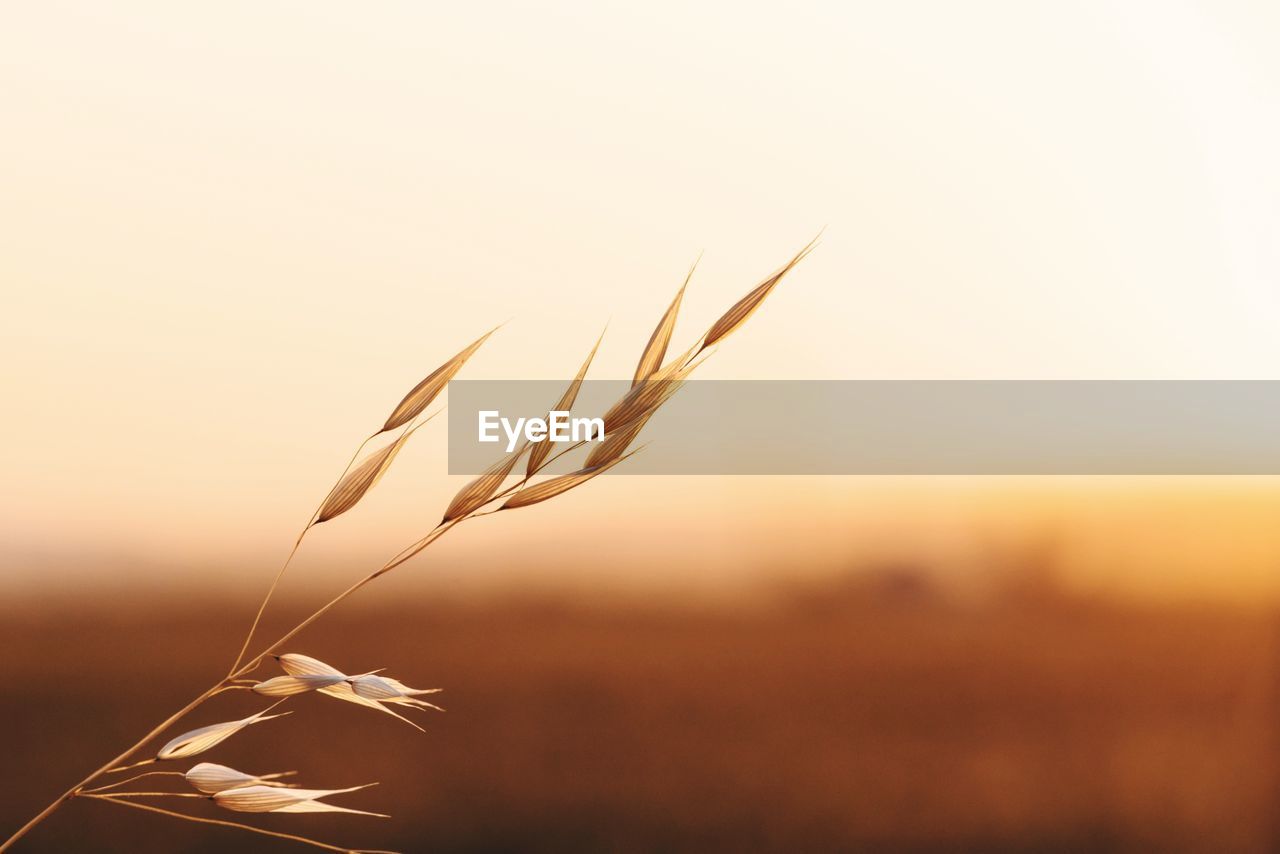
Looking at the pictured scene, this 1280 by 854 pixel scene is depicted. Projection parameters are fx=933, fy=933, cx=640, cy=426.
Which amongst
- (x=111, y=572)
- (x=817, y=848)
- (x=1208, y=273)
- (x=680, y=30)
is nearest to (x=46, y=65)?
(x=111, y=572)

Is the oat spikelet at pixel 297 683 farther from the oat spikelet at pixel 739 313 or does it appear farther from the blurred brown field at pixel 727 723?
the blurred brown field at pixel 727 723

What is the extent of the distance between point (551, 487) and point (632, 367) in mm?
837

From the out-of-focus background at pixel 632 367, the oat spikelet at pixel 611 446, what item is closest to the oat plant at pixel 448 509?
the oat spikelet at pixel 611 446

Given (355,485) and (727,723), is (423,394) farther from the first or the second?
(727,723)

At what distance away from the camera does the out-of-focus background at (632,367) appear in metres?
0.98

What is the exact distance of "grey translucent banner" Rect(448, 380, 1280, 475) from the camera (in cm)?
104

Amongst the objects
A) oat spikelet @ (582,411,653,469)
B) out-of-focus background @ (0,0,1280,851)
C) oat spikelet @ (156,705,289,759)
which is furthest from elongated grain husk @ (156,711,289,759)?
out-of-focus background @ (0,0,1280,851)

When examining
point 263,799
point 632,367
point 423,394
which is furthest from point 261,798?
point 632,367

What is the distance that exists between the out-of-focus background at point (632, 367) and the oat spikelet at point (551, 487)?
805 millimetres

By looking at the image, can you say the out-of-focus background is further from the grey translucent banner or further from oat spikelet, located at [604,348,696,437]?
oat spikelet, located at [604,348,696,437]

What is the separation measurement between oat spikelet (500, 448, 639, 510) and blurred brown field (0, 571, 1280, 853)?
2.67 feet

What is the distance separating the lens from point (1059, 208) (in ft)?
3.53

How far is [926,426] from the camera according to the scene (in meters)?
1.06

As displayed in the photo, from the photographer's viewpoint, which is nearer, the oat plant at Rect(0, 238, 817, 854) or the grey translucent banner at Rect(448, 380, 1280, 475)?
the oat plant at Rect(0, 238, 817, 854)
